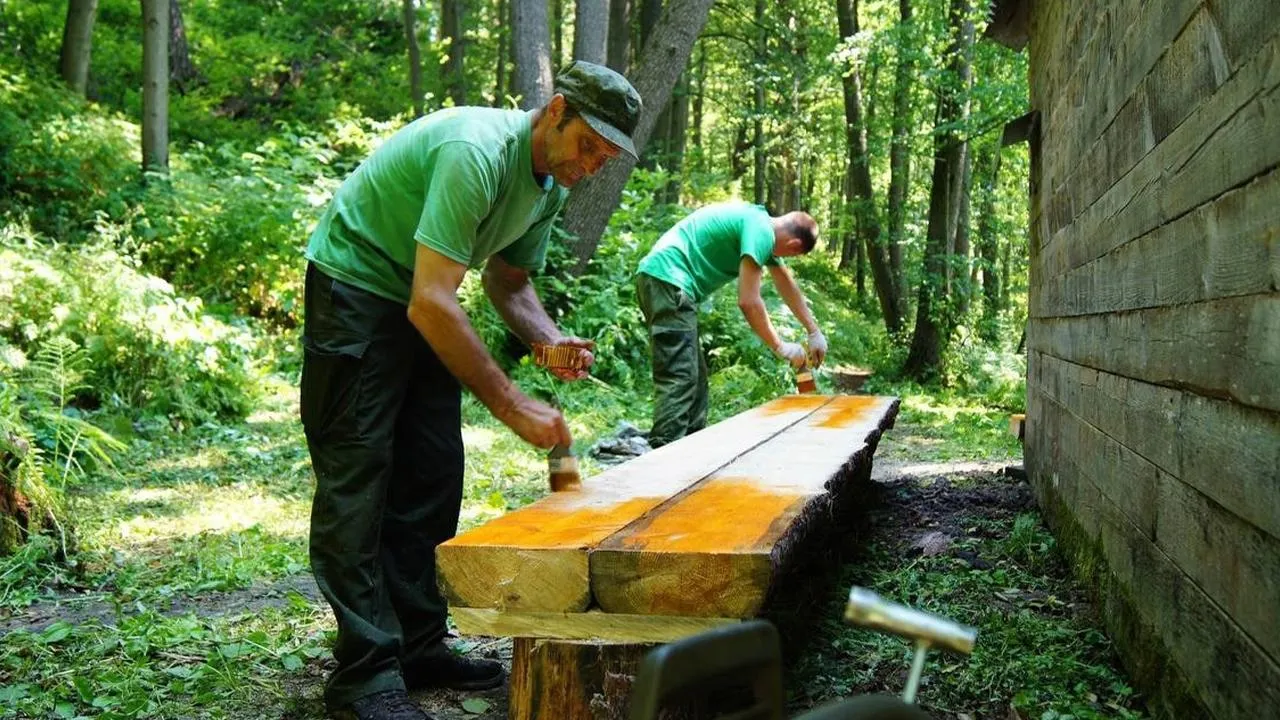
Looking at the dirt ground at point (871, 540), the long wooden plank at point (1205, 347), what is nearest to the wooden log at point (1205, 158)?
the long wooden plank at point (1205, 347)

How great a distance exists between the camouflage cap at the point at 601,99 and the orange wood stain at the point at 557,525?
40.5 inches

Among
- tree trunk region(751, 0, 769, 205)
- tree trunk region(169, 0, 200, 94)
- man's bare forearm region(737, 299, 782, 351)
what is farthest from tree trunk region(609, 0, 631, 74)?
man's bare forearm region(737, 299, 782, 351)

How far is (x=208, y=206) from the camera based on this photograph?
10.8m

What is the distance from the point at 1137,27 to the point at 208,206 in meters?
9.83

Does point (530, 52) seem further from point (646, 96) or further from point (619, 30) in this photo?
point (619, 30)

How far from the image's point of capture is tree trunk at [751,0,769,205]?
63.1 feet

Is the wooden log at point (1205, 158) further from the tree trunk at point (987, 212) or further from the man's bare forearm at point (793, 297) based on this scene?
the tree trunk at point (987, 212)

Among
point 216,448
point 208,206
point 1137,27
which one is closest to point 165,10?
point 208,206

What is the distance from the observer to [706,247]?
20.9 ft

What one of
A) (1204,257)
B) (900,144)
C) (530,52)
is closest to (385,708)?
(1204,257)

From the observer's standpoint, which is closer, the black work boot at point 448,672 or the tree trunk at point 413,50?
the black work boot at point 448,672

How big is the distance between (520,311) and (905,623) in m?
2.77

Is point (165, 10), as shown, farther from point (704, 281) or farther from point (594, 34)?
point (704, 281)

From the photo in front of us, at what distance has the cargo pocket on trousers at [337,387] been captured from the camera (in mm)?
3012
